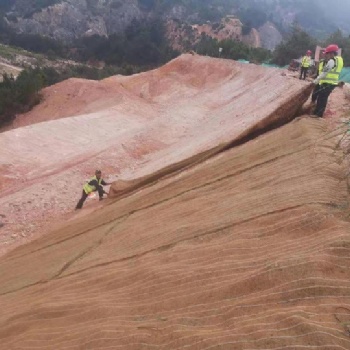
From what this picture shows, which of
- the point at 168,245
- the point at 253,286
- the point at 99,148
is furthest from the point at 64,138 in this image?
the point at 253,286

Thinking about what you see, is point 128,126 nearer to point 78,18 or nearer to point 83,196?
point 83,196

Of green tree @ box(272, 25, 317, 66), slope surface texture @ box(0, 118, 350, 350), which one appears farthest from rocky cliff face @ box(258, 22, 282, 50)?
slope surface texture @ box(0, 118, 350, 350)

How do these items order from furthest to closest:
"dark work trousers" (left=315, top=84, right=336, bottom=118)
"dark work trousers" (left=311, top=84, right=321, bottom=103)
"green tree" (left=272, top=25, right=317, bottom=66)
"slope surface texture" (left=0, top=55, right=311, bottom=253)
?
"green tree" (left=272, top=25, right=317, bottom=66)
"slope surface texture" (left=0, top=55, right=311, bottom=253)
"dark work trousers" (left=311, top=84, right=321, bottom=103)
"dark work trousers" (left=315, top=84, right=336, bottom=118)

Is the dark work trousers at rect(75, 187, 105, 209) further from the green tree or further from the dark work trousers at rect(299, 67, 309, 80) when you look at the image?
the green tree

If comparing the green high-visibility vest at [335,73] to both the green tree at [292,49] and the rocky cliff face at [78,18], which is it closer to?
the green tree at [292,49]

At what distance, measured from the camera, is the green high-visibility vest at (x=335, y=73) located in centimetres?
835

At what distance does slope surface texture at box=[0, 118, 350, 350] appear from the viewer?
11.8 feet

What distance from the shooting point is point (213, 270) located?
438 cm

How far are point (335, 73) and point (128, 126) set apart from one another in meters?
11.8

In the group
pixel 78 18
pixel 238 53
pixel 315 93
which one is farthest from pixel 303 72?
pixel 78 18

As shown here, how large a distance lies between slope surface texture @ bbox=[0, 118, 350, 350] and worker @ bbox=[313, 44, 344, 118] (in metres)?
1.66

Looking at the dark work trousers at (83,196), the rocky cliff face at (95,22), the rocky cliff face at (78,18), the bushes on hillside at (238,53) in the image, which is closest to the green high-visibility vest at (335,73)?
the dark work trousers at (83,196)

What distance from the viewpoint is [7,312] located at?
5.44 metres

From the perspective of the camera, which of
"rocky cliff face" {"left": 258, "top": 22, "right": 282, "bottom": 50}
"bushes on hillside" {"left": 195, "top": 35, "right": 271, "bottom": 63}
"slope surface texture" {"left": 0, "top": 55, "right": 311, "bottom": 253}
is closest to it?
"slope surface texture" {"left": 0, "top": 55, "right": 311, "bottom": 253}
